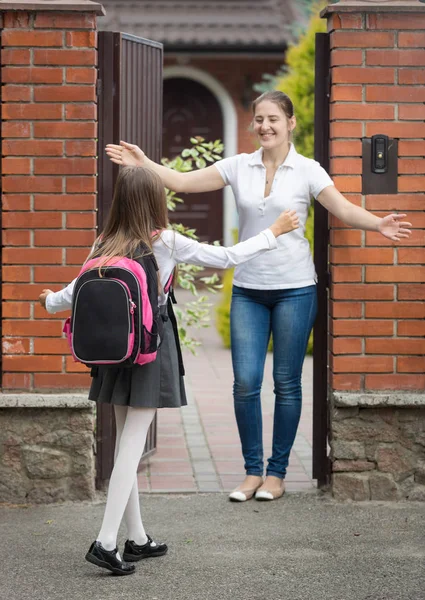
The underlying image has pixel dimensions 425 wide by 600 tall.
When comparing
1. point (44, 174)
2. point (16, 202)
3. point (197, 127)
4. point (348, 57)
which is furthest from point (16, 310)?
point (197, 127)

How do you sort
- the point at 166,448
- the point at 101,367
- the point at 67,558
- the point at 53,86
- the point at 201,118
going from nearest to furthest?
the point at 101,367 < the point at 67,558 < the point at 53,86 < the point at 166,448 < the point at 201,118

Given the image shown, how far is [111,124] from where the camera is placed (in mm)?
5031

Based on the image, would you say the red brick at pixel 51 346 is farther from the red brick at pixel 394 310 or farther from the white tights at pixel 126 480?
the red brick at pixel 394 310

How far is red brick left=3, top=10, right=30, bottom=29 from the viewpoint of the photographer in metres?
4.83

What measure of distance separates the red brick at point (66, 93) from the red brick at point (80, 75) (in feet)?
0.09

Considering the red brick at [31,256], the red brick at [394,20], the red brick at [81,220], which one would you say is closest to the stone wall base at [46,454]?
the red brick at [31,256]

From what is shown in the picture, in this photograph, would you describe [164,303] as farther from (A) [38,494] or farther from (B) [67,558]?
(A) [38,494]

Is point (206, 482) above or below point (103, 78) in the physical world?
below

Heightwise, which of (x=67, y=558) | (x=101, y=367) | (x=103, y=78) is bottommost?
(x=67, y=558)

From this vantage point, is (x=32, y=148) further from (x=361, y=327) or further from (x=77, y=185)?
(x=361, y=327)

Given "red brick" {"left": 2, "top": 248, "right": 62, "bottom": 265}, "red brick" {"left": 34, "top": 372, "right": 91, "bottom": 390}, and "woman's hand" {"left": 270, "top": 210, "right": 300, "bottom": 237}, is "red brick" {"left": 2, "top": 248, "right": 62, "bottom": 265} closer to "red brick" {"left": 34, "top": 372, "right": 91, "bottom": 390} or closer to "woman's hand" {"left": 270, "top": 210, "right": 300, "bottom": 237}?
"red brick" {"left": 34, "top": 372, "right": 91, "bottom": 390}

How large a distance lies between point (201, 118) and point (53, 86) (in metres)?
11.9

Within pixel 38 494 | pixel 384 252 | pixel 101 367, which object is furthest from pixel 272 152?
pixel 38 494

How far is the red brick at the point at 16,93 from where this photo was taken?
4.86 metres
